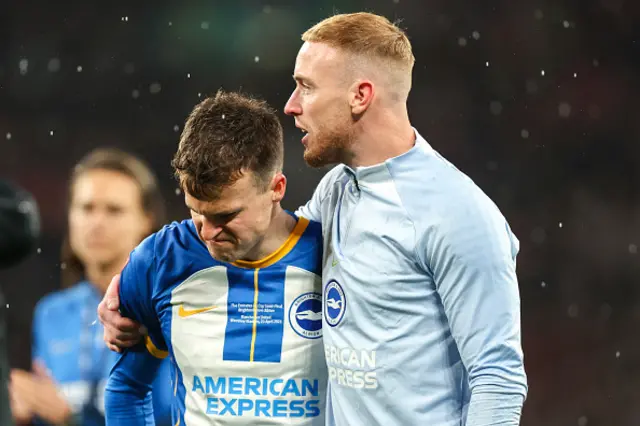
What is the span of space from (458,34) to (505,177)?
0.92 metres

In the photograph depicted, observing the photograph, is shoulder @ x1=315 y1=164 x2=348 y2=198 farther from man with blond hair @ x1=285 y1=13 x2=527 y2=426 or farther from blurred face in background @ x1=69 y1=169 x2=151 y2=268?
blurred face in background @ x1=69 y1=169 x2=151 y2=268

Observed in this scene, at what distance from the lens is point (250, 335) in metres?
2.04

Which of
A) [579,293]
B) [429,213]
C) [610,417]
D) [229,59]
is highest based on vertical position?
[229,59]

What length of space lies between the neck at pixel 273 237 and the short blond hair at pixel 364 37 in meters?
0.39

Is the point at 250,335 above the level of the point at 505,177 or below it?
below

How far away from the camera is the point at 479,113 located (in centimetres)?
555

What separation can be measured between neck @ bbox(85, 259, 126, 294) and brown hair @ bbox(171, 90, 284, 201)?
1576 mm

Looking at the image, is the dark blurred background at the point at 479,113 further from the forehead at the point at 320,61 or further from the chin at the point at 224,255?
the chin at the point at 224,255

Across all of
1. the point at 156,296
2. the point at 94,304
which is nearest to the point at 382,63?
the point at 156,296

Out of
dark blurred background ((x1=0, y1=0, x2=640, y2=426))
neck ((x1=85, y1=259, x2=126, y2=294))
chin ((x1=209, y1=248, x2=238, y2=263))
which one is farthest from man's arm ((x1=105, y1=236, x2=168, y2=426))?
dark blurred background ((x1=0, y1=0, x2=640, y2=426))

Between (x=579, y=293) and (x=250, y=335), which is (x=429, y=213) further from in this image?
(x=579, y=293)

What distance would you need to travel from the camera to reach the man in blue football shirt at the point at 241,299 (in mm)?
1984

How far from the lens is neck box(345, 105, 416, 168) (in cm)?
205

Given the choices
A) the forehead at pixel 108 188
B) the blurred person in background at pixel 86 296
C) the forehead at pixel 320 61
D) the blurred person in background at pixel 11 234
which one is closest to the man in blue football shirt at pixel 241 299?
the forehead at pixel 320 61
